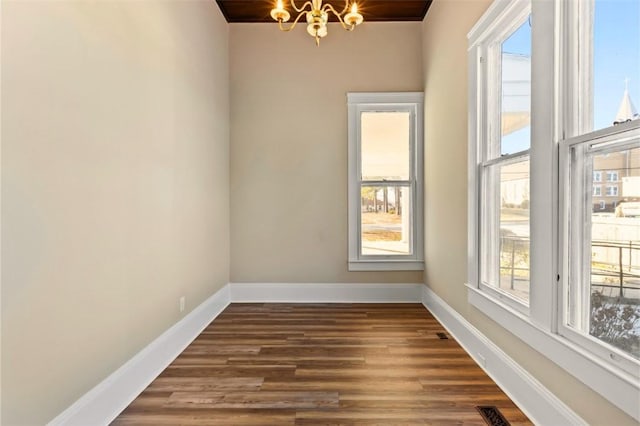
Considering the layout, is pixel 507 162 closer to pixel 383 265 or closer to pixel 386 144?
pixel 386 144

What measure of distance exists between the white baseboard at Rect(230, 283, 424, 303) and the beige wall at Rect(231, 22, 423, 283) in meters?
0.08

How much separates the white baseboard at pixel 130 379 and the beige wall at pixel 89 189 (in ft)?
0.17

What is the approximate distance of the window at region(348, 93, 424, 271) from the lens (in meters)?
4.07

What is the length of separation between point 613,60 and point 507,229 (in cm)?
111

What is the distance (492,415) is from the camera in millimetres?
1890

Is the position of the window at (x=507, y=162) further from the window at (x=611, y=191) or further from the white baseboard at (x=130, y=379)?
the white baseboard at (x=130, y=379)

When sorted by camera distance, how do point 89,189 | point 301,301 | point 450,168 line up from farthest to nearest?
point 301,301 → point 450,168 → point 89,189

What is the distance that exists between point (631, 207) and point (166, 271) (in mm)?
2683

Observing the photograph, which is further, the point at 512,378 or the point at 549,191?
the point at 512,378

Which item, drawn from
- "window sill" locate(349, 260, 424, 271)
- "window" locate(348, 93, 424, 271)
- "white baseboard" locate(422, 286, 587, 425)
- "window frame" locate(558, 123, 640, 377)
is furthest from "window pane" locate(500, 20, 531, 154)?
"window sill" locate(349, 260, 424, 271)

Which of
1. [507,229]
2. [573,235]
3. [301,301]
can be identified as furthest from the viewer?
[301,301]

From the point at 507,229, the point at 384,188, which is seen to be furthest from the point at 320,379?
the point at 384,188

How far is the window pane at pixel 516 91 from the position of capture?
2.01m

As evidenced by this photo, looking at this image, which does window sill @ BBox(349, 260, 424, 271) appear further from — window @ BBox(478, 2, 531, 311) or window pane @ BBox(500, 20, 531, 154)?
window pane @ BBox(500, 20, 531, 154)
